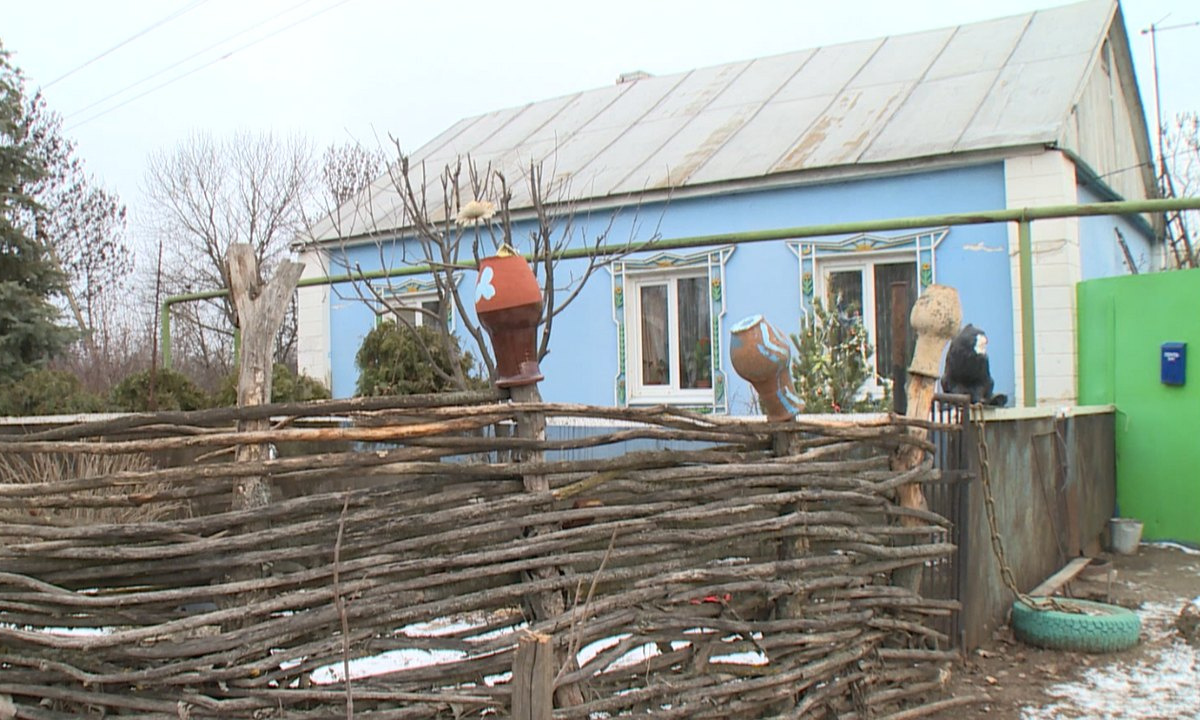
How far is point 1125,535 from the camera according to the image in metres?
6.70

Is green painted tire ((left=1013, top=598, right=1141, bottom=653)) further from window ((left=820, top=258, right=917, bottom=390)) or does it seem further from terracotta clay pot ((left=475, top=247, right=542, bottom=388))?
window ((left=820, top=258, right=917, bottom=390))

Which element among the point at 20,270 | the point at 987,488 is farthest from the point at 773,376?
the point at 20,270

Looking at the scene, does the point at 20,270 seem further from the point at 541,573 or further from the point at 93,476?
the point at 541,573

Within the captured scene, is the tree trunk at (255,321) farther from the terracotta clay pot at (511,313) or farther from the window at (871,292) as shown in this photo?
the window at (871,292)

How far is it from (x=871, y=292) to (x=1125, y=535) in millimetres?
2988

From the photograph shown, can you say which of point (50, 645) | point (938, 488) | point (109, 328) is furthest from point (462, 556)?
point (109, 328)

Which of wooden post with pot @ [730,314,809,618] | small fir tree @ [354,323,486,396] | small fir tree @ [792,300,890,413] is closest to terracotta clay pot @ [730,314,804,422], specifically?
wooden post with pot @ [730,314,809,618]

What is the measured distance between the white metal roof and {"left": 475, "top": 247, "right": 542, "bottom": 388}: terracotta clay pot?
16.8ft

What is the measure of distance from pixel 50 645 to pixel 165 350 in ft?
25.5

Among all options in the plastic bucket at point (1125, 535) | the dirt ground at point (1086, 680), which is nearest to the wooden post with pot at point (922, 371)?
the dirt ground at point (1086, 680)

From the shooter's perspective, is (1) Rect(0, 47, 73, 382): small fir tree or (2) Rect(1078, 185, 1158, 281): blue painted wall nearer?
(2) Rect(1078, 185, 1158, 281): blue painted wall

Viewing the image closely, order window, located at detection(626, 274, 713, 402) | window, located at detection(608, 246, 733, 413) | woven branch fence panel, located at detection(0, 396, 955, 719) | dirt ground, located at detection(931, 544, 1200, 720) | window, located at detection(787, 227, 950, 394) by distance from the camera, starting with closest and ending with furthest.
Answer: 1. woven branch fence panel, located at detection(0, 396, 955, 719)
2. dirt ground, located at detection(931, 544, 1200, 720)
3. window, located at detection(787, 227, 950, 394)
4. window, located at detection(608, 246, 733, 413)
5. window, located at detection(626, 274, 713, 402)

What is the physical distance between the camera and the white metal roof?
29.0ft

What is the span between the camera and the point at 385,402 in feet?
9.05
